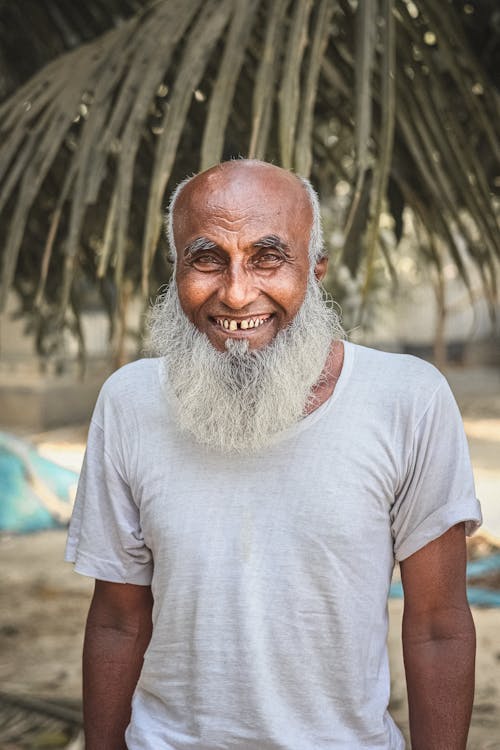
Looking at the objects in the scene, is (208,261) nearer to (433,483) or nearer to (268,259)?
(268,259)

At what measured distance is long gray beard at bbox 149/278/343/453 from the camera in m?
1.47

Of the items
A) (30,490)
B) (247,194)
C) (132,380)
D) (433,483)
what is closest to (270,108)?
(247,194)

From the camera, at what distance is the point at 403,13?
1.97 metres

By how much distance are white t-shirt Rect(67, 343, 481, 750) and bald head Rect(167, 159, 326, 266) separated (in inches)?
10.3

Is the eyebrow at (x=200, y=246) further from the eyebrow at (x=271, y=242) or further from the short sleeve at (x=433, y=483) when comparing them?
the short sleeve at (x=433, y=483)

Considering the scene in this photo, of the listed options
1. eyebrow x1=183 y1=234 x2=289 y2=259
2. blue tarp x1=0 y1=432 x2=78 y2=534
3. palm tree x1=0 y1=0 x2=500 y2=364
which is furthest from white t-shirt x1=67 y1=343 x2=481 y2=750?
blue tarp x1=0 y1=432 x2=78 y2=534

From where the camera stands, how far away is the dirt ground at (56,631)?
3668mm

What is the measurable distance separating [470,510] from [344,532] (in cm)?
19

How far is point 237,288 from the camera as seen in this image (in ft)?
4.75

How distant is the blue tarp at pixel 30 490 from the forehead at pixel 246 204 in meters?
4.60

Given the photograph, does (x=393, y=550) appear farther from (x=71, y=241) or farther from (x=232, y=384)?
(x=71, y=241)

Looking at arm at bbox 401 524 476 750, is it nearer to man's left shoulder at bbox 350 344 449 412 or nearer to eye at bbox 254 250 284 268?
man's left shoulder at bbox 350 344 449 412

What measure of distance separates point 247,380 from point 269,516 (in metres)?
0.23

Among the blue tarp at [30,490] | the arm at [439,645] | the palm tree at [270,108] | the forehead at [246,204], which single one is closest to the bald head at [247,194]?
the forehead at [246,204]
